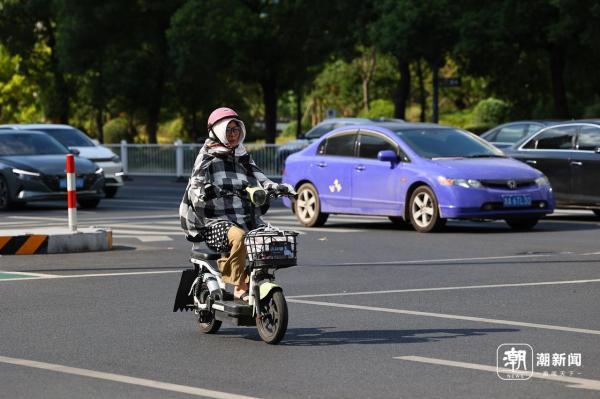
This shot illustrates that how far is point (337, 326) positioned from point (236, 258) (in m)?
1.10

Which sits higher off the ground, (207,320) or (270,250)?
(270,250)

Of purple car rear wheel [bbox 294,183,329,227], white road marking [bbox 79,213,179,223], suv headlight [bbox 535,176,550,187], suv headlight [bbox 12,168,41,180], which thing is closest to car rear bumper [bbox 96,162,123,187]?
suv headlight [bbox 12,168,41,180]

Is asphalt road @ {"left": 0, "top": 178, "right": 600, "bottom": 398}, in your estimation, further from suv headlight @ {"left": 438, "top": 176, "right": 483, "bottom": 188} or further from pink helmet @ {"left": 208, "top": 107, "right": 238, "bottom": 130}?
pink helmet @ {"left": 208, "top": 107, "right": 238, "bottom": 130}

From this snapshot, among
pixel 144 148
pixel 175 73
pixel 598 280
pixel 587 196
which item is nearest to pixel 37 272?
pixel 598 280

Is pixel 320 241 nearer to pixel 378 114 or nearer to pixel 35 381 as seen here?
pixel 35 381

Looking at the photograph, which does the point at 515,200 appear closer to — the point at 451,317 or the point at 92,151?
the point at 451,317

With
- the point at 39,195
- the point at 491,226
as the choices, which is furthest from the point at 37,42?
the point at 491,226

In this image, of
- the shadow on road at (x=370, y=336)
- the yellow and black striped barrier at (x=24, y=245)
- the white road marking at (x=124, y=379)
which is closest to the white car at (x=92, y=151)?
the yellow and black striped barrier at (x=24, y=245)

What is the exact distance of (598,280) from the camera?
13031 millimetres

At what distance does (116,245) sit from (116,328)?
7444 mm

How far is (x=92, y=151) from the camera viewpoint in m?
30.9

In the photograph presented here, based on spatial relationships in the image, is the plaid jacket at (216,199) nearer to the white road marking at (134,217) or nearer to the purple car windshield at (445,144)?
the purple car windshield at (445,144)

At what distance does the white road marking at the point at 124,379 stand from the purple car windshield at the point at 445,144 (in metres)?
11.5

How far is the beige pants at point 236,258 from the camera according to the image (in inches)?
366
